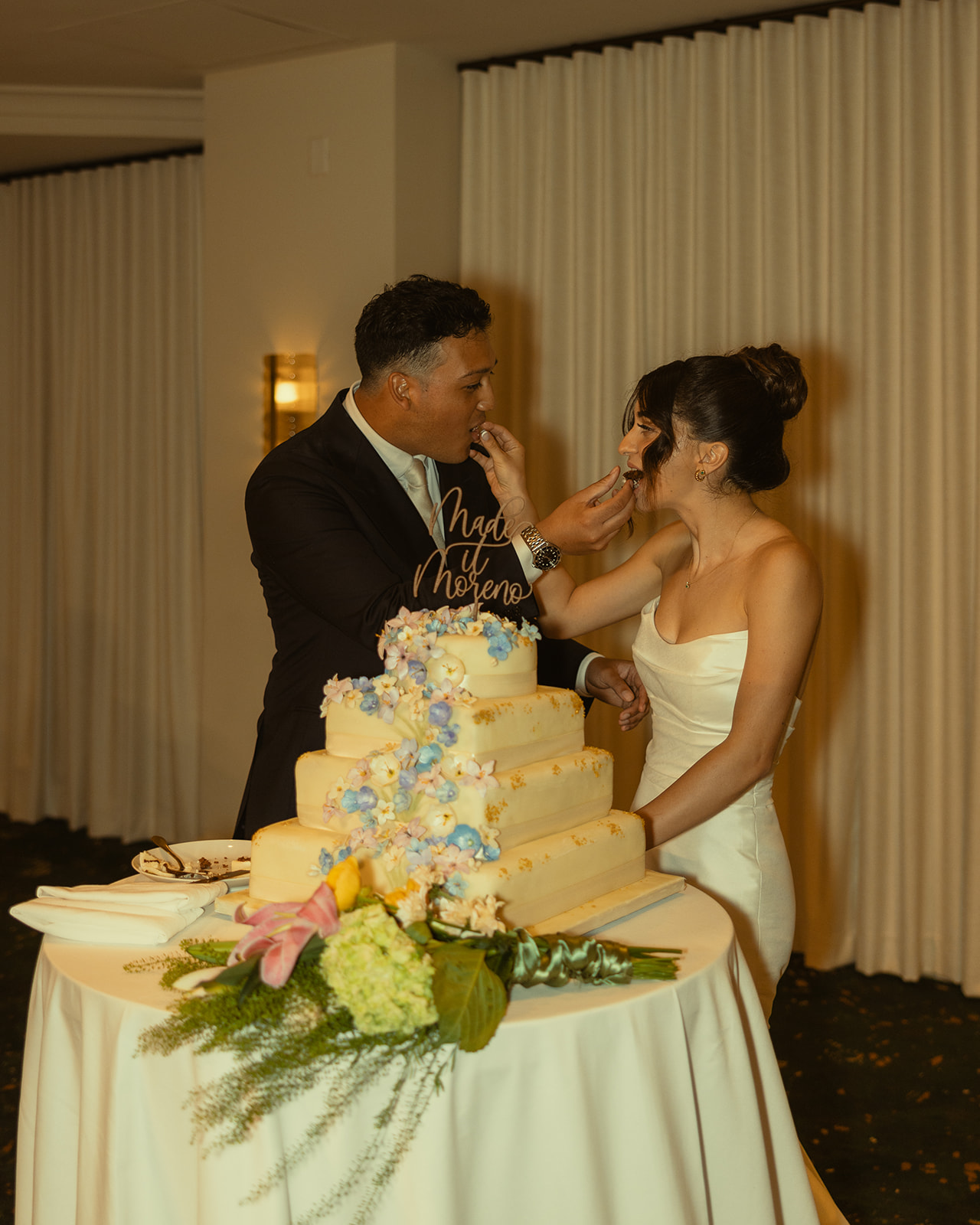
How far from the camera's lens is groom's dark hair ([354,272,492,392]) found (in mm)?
2926

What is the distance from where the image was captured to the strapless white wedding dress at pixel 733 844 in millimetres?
2625

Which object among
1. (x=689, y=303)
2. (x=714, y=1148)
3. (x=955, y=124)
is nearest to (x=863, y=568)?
(x=689, y=303)

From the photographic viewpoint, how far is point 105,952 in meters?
1.87

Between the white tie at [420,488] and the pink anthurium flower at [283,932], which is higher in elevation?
the white tie at [420,488]

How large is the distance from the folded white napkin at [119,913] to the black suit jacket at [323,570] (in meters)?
0.78

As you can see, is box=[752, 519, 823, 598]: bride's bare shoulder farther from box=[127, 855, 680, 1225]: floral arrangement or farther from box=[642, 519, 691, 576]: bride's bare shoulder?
box=[127, 855, 680, 1225]: floral arrangement

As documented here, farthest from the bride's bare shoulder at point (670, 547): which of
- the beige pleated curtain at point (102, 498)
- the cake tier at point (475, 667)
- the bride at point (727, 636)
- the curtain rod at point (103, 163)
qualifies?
the curtain rod at point (103, 163)

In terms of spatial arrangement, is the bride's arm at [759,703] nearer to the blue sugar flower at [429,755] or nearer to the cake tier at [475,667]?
the cake tier at [475,667]

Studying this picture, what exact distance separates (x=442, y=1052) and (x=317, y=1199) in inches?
9.9

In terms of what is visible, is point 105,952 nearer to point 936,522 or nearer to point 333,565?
point 333,565

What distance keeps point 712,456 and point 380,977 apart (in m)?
1.57


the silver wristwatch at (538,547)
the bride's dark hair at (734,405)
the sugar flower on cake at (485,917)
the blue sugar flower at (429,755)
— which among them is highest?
the bride's dark hair at (734,405)

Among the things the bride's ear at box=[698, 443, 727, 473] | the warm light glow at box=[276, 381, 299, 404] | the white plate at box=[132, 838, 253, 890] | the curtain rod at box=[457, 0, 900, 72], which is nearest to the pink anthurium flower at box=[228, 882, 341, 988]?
the white plate at box=[132, 838, 253, 890]

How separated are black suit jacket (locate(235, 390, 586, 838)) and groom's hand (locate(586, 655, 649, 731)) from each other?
68 mm
